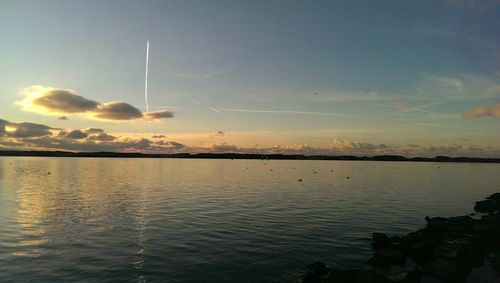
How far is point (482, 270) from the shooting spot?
20.7 metres

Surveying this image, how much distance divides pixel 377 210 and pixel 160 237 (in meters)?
26.7

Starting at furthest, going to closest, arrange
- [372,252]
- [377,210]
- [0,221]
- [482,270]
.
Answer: [377,210], [0,221], [372,252], [482,270]

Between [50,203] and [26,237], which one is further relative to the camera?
[50,203]

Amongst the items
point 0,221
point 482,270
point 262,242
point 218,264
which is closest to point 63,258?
point 218,264

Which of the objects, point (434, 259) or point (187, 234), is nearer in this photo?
point (434, 259)

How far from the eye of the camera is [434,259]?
22.1m

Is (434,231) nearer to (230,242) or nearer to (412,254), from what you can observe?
(412,254)

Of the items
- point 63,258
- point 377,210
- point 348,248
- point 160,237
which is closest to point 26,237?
point 63,258

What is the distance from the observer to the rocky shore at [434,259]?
56.0 ft

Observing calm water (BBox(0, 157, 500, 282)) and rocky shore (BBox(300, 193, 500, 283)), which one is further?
calm water (BBox(0, 157, 500, 282))

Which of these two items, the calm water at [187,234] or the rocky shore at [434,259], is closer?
the rocky shore at [434,259]

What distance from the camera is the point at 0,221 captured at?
32875 millimetres

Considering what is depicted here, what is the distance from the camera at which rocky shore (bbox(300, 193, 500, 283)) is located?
56.0 ft

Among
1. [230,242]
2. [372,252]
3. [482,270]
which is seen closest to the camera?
[482,270]
